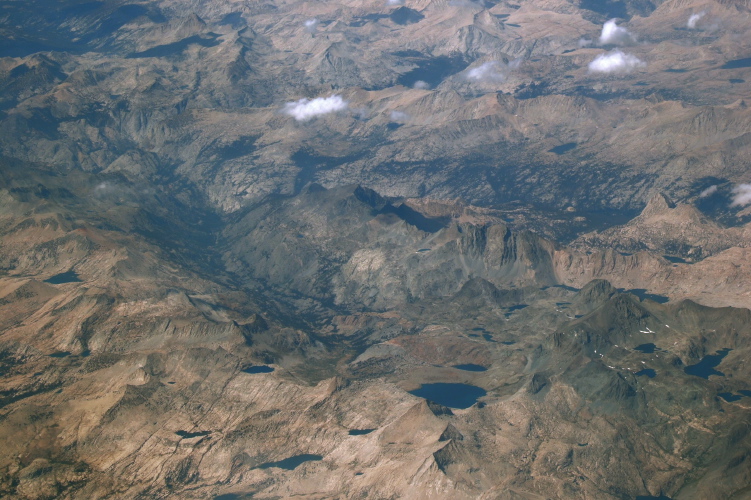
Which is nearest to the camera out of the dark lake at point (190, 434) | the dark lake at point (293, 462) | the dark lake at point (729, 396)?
the dark lake at point (293, 462)

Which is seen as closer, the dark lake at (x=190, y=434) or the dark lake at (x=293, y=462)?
the dark lake at (x=293, y=462)

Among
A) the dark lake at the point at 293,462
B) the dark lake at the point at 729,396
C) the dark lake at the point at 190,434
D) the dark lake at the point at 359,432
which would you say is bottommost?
the dark lake at the point at 729,396

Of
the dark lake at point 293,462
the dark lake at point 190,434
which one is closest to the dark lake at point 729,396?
the dark lake at point 293,462

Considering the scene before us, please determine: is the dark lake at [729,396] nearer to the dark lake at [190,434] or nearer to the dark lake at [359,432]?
the dark lake at [359,432]

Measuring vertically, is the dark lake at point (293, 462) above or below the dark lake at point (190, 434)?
below

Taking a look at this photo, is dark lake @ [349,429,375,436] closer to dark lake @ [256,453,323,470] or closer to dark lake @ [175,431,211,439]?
dark lake @ [256,453,323,470]

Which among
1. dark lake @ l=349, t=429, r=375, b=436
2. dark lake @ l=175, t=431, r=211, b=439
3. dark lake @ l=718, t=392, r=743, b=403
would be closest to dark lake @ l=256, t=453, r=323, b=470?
dark lake @ l=349, t=429, r=375, b=436

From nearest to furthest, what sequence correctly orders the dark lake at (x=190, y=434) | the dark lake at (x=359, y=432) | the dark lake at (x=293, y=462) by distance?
the dark lake at (x=293, y=462) → the dark lake at (x=359, y=432) → the dark lake at (x=190, y=434)

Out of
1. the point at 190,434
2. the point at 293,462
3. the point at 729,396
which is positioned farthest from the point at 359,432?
the point at 729,396
